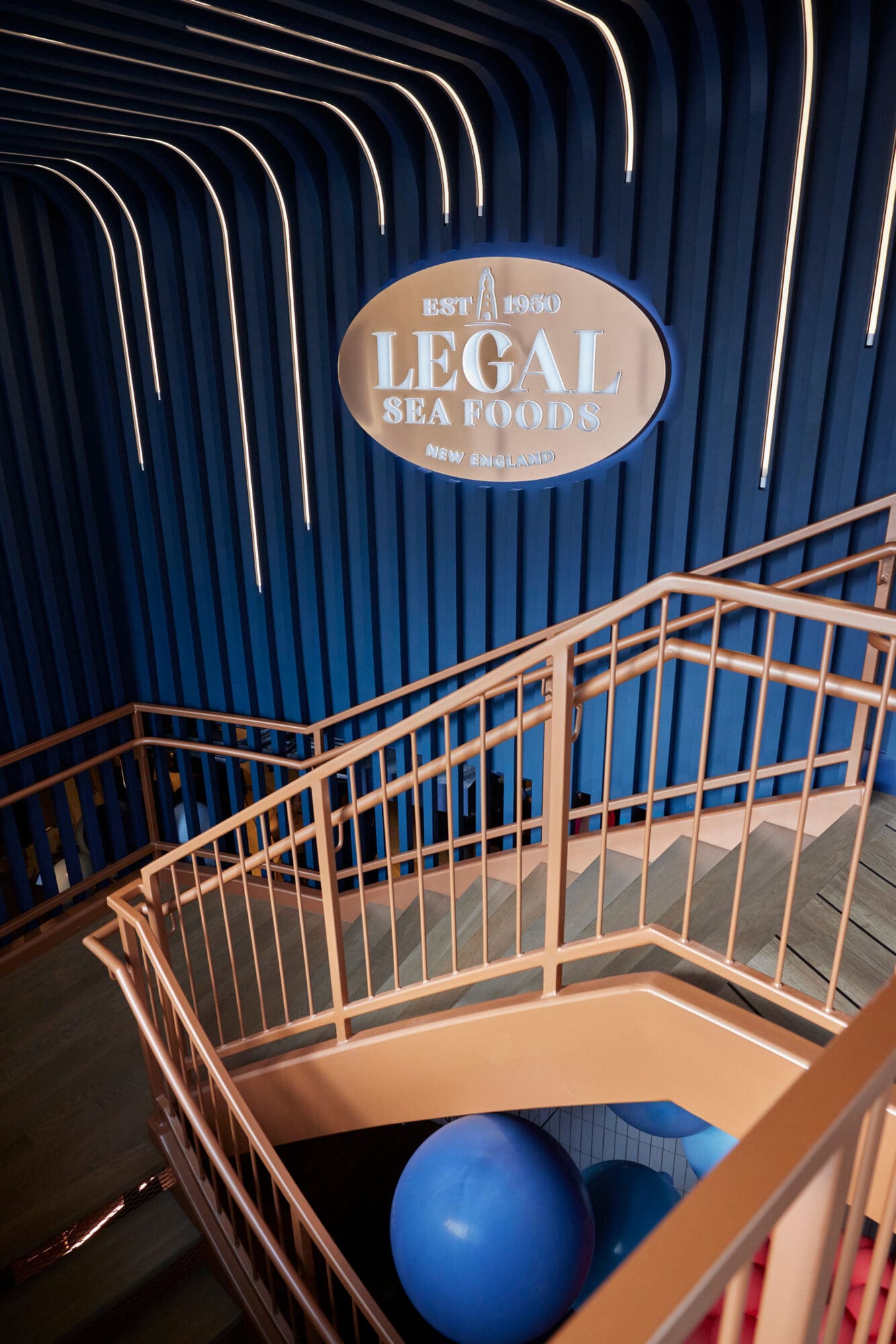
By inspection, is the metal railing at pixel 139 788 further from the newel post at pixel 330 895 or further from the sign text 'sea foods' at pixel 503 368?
the newel post at pixel 330 895

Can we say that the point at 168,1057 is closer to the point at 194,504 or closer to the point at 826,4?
the point at 194,504

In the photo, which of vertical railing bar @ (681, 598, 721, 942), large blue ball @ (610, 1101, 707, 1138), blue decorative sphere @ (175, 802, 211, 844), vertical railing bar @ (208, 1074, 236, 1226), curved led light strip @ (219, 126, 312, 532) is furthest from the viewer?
blue decorative sphere @ (175, 802, 211, 844)

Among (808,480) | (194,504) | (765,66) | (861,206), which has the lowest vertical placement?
(194,504)

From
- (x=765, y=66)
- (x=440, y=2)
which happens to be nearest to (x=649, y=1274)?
(x=440, y=2)

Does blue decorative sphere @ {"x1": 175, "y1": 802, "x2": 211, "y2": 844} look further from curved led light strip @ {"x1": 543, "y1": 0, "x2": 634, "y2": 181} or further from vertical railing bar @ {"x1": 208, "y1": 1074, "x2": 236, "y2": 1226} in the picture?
curved led light strip @ {"x1": 543, "y1": 0, "x2": 634, "y2": 181}

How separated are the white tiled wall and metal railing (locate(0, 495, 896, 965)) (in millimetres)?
1889

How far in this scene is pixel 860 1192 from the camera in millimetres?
611

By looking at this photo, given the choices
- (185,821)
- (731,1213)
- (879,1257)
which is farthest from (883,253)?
(185,821)

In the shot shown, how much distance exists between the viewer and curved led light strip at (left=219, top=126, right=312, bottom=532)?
12.7 ft

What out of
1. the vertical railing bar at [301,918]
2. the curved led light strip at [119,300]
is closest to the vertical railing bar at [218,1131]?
the vertical railing bar at [301,918]

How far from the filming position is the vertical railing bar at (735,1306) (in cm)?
51

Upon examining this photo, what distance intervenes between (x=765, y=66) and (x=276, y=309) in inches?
88.7

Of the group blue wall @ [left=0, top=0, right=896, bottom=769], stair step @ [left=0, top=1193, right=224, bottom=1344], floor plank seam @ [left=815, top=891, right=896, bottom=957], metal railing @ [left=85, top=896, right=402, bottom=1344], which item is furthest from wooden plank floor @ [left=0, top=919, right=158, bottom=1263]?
floor plank seam @ [left=815, top=891, right=896, bottom=957]

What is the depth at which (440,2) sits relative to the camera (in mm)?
2605
